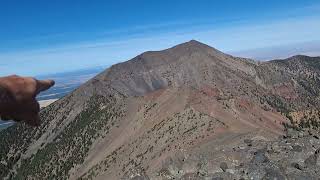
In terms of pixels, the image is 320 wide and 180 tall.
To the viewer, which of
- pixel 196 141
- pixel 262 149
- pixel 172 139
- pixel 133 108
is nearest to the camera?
pixel 262 149

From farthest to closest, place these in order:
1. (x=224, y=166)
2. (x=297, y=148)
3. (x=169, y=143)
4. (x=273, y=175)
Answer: (x=169, y=143)
(x=297, y=148)
(x=224, y=166)
(x=273, y=175)

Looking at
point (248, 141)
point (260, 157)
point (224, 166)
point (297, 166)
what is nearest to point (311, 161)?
point (297, 166)

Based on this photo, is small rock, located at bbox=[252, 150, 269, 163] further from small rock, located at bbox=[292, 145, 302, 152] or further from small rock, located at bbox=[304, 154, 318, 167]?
small rock, located at bbox=[304, 154, 318, 167]

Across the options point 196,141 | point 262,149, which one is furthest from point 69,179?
point 262,149

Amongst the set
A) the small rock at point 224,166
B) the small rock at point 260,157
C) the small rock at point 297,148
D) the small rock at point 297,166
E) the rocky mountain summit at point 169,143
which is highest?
the small rock at point 297,148

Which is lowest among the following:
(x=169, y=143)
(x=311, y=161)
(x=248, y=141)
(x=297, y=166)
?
(x=169, y=143)

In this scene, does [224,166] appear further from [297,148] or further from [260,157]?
[297,148]

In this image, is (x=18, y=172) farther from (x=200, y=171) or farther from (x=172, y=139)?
(x=200, y=171)

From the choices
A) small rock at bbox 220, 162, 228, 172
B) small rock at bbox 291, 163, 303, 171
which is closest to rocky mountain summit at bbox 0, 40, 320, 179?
small rock at bbox 220, 162, 228, 172

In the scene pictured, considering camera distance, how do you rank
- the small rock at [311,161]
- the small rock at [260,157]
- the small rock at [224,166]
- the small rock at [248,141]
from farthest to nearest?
the small rock at [248,141], the small rock at [224,166], the small rock at [260,157], the small rock at [311,161]

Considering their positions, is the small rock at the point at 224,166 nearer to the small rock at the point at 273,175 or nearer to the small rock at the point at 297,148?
the small rock at the point at 297,148

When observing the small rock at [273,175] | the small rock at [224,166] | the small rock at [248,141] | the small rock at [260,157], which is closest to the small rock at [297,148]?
the small rock at [260,157]
